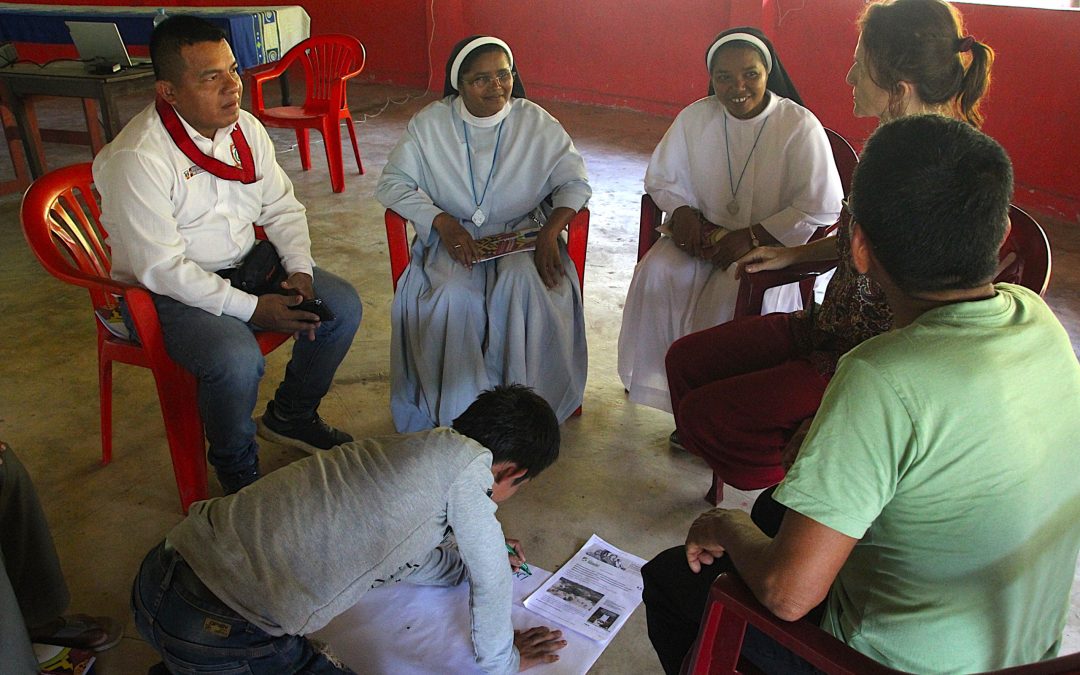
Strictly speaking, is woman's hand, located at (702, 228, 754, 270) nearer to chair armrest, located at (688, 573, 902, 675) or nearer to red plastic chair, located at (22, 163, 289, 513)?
A: red plastic chair, located at (22, 163, 289, 513)

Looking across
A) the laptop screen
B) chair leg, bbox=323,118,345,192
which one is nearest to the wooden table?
the laptop screen

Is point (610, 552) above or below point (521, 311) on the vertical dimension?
below

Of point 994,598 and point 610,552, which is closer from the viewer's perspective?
point 994,598

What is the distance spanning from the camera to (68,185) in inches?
103

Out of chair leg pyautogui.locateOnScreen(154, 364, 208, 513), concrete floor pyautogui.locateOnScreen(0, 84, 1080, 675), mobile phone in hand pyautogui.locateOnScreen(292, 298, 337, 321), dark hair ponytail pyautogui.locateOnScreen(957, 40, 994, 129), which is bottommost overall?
concrete floor pyautogui.locateOnScreen(0, 84, 1080, 675)

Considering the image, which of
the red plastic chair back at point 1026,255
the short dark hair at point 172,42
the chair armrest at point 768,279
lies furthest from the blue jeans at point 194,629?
the red plastic chair back at point 1026,255

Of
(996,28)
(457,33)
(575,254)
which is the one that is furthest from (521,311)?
(457,33)

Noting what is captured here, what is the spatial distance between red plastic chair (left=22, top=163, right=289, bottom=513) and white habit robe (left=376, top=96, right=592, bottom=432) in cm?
48

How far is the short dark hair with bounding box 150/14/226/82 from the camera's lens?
7.97ft

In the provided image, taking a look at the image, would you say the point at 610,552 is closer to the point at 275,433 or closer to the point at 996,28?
the point at 275,433

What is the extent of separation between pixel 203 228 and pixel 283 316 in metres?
0.35

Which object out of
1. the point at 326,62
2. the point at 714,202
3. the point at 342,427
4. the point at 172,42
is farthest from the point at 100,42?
the point at 714,202

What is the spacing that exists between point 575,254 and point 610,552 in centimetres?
103

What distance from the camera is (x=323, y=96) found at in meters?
5.94
